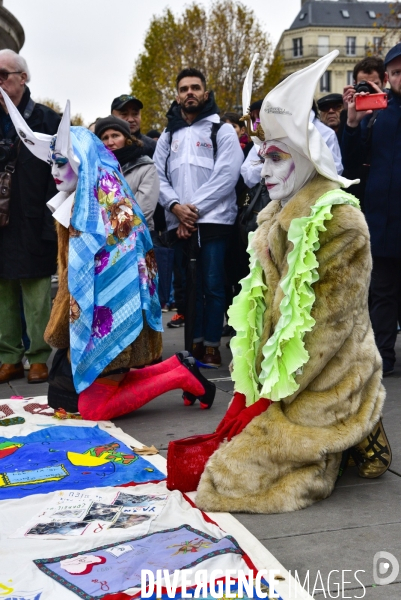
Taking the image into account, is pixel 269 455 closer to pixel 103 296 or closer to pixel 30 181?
pixel 103 296

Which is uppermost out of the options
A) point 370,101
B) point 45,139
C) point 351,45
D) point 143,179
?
point 351,45

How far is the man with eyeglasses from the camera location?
6270mm

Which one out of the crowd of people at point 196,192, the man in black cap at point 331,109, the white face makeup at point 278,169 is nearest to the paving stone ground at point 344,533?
the white face makeup at point 278,169

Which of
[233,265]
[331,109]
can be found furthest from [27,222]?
[331,109]

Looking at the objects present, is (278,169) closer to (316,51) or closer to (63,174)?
(63,174)

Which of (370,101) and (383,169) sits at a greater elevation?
(370,101)

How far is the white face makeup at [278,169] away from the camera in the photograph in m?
3.70

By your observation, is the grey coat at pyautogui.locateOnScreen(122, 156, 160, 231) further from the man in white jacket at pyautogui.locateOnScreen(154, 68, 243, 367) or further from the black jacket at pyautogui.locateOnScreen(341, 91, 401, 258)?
the black jacket at pyautogui.locateOnScreen(341, 91, 401, 258)

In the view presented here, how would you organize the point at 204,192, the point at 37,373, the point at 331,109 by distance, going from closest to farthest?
1. the point at 37,373
2. the point at 204,192
3. the point at 331,109

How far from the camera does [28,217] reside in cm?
630

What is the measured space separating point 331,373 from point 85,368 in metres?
1.86

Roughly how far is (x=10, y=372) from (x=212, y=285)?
1.70 metres

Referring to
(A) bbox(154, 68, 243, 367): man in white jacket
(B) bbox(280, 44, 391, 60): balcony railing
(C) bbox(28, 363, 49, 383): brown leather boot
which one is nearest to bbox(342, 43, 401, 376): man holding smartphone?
(A) bbox(154, 68, 243, 367): man in white jacket

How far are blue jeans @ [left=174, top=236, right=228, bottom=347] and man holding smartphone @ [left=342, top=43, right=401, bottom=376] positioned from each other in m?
1.29
